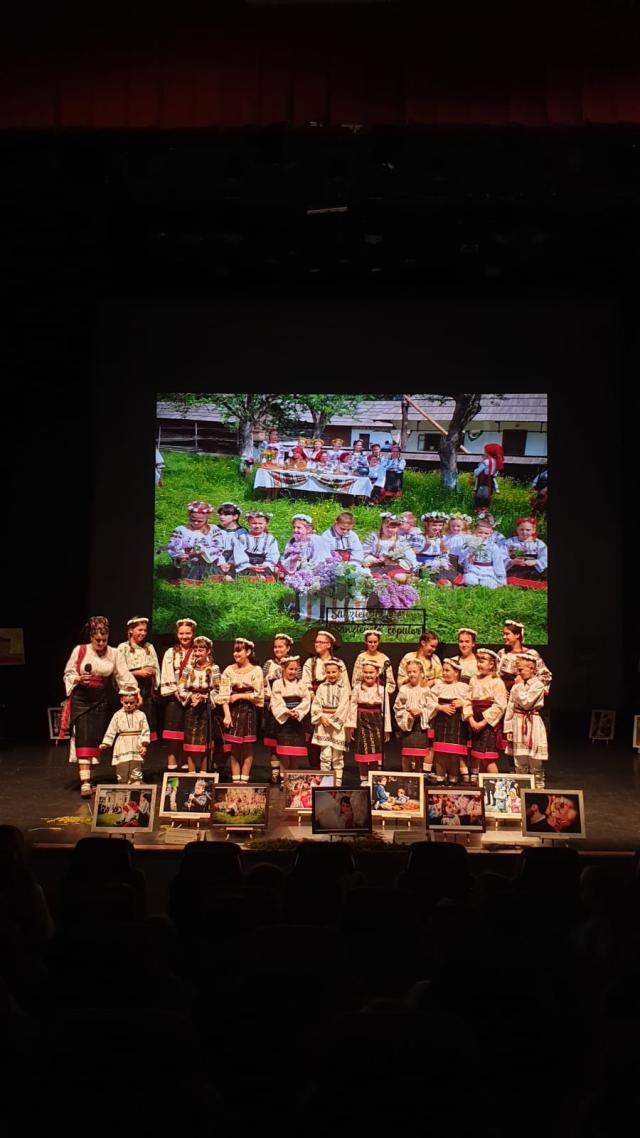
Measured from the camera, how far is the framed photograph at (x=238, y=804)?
7625mm

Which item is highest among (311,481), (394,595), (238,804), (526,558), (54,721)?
(311,481)

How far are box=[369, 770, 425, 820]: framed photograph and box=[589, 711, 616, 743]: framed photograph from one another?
5.58 meters

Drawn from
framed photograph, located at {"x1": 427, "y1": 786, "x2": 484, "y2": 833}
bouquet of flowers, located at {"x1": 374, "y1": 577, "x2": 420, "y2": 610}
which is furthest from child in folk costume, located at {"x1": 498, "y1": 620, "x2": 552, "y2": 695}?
bouquet of flowers, located at {"x1": 374, "y1": 577, "x2": 420, "y2": 610}

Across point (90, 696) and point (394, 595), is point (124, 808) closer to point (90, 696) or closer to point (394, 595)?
point (90, 696)

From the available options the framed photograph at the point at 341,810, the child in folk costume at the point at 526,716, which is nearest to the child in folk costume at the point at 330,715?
the child in folk costume at the point at 526,716

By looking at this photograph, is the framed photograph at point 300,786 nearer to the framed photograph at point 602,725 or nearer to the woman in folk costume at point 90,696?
the woman in folk costume at point 90,696

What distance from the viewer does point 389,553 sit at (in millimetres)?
13805

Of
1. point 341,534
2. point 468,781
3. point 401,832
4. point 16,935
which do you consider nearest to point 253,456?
point 341,534

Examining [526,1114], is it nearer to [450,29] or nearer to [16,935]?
[16,935]

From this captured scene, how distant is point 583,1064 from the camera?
272 cm

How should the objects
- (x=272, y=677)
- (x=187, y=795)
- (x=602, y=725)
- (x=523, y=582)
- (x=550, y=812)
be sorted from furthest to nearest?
(x=523, y=582)
(x=602, y=725)
(x=272, y=677)
(x=187, y=795)
(x=550, y=812)

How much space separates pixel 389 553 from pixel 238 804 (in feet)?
21.5

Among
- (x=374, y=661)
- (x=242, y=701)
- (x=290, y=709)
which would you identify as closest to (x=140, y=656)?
(x=242, y=701)

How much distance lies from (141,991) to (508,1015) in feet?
3.14
